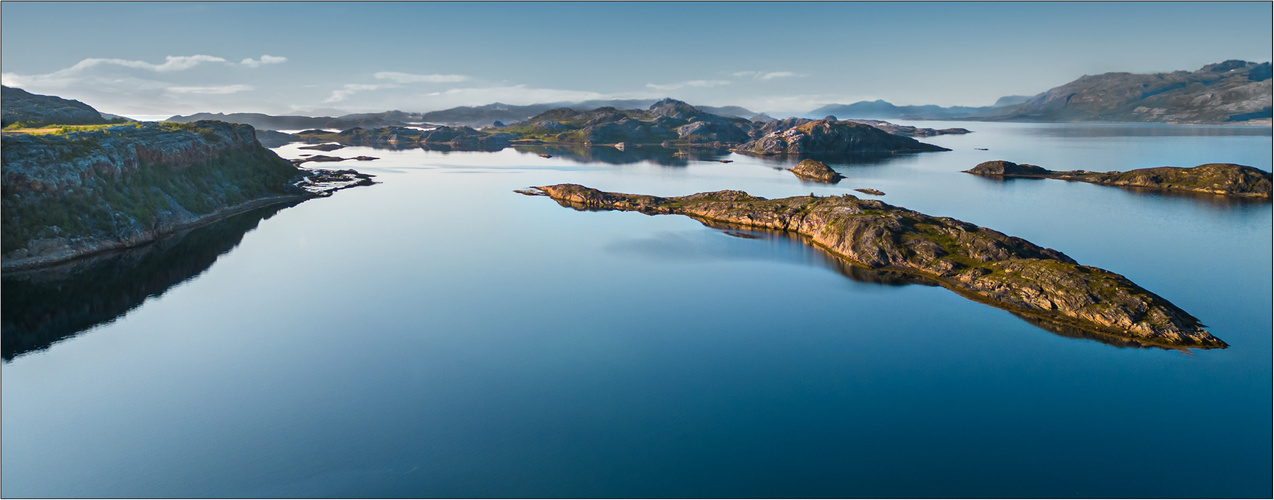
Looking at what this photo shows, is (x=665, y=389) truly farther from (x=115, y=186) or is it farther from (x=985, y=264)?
(x=115, y=186)

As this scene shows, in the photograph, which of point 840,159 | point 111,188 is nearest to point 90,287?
point 111,188

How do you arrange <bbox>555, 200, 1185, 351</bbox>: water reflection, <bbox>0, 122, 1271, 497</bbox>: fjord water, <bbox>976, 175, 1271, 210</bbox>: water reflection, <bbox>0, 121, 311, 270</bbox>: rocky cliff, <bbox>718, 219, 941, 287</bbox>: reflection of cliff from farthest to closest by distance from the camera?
<bbox>976, 175, 1271, 210</bbox>: water reflection, <bbox>0, 121, 311, 270</bbox>: rocky cliff, <bbox>718, 219, 941, 287</bbox>: reflection of cliff, <bbox>555, 200, 1185, 351</bbox>: water reflection, <bbox>0, 122, 1271, 497</bbox>: fjord water

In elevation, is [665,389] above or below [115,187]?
below

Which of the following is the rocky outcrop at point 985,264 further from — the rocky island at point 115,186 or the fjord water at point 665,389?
the rocky island at point 115,186

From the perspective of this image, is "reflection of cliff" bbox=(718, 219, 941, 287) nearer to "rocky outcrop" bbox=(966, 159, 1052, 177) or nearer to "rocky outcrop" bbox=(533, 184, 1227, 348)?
"rocky outcrop" bbox=(533, 184, 1227, 348)

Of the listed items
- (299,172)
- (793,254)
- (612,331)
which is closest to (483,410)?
(612,331)

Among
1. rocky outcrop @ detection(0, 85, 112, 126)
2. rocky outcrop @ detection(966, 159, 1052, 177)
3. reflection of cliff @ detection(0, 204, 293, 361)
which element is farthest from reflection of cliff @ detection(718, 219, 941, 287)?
rocky outcrop @ detection(0, 85, 112, 126)

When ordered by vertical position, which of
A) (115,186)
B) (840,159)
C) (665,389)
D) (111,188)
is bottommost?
(665,389)
